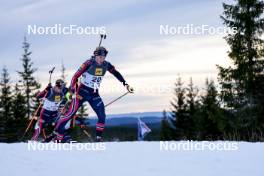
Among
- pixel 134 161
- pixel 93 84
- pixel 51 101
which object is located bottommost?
pixel 134 161

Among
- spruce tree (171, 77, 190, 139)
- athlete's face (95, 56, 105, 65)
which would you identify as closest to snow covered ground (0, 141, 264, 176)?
athlete's face (95, 56, 105, 65)

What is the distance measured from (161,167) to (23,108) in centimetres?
3419

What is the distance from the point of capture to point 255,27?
27859mm

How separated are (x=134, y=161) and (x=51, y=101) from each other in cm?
766

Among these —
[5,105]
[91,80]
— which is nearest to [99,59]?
[91,80]

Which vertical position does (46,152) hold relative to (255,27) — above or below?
below

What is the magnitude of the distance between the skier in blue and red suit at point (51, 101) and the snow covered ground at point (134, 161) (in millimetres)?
6200

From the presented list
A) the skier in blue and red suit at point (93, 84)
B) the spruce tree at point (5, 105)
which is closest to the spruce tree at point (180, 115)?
the spruce tree at point (5, 105)

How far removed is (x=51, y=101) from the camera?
512 inches

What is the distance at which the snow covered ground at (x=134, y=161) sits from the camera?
17.0ft

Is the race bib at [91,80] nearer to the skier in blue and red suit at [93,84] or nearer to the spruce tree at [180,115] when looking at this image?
the skier in blue and red suit at [93,84]

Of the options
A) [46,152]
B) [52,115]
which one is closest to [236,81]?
[52,115]

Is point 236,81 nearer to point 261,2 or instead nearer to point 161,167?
point 261,2

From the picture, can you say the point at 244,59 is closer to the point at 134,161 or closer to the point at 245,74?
the point at 245,74
